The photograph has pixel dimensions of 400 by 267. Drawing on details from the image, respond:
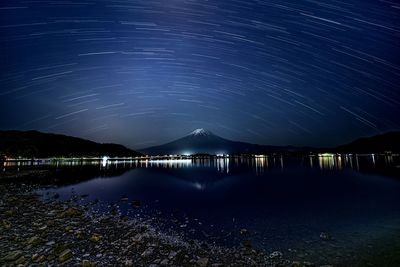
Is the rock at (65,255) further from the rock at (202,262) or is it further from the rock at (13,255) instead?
the rock at (202,262)

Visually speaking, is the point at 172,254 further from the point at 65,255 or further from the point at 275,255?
the point at 275,255

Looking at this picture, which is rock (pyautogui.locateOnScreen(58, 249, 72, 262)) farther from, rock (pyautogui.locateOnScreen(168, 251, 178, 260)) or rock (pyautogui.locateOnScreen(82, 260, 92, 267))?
rock (pyautogui.locateOnScreen(168, 251, 178, 260))

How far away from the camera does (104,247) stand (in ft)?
36.0

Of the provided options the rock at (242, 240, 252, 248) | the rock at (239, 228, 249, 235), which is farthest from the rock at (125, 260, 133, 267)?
the rock at (239, 228, 249, 235)

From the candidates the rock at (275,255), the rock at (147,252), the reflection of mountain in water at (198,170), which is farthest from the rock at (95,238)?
the reflection of mountain in water at (198,170)

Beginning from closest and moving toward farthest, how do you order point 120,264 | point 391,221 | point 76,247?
point 120,264, point 76,247, point 391,221

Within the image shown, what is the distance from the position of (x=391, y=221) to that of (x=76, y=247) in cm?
1956

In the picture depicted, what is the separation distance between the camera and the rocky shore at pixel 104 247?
31.2ft

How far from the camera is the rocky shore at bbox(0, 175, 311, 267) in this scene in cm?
950

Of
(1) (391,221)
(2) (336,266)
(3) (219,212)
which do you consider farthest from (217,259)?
(1) (391,221)

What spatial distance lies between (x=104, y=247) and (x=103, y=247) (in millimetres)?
43

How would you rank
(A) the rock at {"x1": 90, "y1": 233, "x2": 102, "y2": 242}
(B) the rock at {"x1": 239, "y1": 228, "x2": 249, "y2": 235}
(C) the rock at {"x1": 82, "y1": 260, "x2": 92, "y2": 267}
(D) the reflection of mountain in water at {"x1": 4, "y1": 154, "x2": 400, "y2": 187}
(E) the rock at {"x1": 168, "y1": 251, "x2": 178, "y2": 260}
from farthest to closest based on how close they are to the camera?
(D) the reflection of mountain in water at {"x1": 4, "y1": 154, "x2": 400, "y2": 187} < (B) the rock at {"x1": 239, "y1": 228, "x2": 249, "y2": 235} < (A) the rock at {"x1": 90, "y1": 233, "x2": 102, "y2": 242} < (E) the rock at {"x1": 168, "y1": 251, "x2": 178, "y2": 260} < (C) the rock at {"x1": 82, "y1": 260, "x2": 92, "y2": 267}

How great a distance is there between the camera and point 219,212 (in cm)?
2005

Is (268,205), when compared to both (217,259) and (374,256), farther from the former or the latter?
(217,259)
